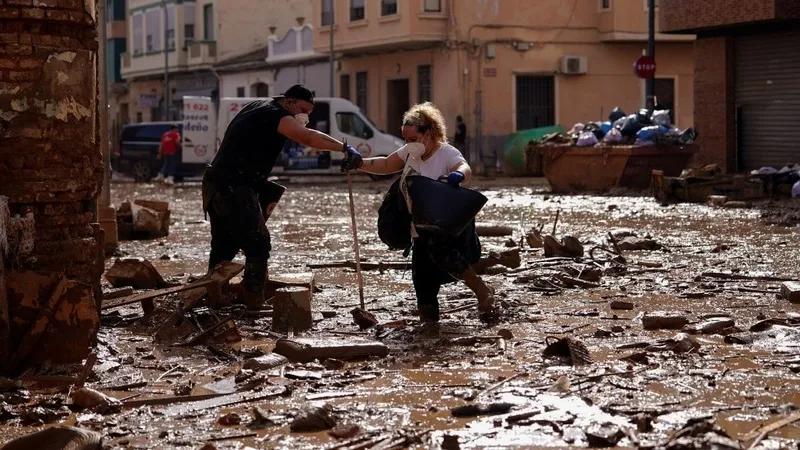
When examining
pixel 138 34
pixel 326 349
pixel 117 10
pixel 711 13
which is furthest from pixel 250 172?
pixel 117 10

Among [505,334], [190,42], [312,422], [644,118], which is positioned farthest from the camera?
[190,42]

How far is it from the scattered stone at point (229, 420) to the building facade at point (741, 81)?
21.8 metres

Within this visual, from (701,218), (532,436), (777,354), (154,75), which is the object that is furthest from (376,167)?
(154,75)

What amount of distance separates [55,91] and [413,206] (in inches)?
96.7

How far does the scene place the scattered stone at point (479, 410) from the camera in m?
6.03

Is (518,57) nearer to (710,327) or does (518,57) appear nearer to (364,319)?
(364,319)

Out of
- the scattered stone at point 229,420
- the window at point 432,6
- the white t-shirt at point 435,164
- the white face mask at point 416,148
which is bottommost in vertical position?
the scattered stone at point 229,420

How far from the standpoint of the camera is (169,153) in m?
36.9

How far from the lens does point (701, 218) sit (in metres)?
19.3

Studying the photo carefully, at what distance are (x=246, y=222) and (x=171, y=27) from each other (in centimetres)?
5259

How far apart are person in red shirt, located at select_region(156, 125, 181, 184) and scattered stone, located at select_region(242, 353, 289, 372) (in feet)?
96.7

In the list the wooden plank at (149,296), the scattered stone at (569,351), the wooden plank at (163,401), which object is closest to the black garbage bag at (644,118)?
the wooden plank at (149,296)

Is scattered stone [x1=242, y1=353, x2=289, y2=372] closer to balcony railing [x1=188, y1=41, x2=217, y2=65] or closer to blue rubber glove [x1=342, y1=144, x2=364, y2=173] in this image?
blue rubber glove [x1=342, y1=144, x2=364, y2=173]

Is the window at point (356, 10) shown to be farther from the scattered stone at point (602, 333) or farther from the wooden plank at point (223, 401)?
the wooden plank at point (223, 401)
